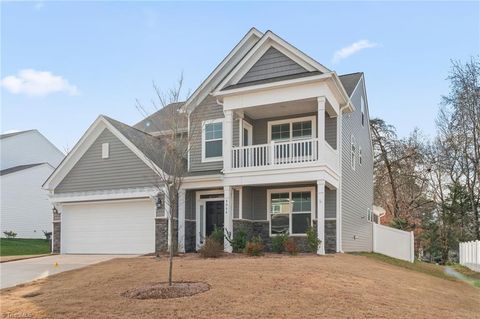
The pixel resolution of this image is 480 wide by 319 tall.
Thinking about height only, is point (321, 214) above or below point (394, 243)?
above

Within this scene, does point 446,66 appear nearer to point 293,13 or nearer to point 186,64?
point 293,13

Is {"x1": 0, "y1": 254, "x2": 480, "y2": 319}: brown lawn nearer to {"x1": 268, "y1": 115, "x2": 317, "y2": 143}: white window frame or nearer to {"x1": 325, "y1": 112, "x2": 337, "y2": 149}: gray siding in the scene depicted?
{"x1": 325, "y1": 112, "x2": 337, "y2": 149}: gray siding

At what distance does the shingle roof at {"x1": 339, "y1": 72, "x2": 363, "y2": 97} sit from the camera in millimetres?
20469

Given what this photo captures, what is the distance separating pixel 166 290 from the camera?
9.58 m

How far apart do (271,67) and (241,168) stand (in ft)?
13.1

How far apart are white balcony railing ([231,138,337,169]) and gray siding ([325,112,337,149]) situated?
1.51 ft

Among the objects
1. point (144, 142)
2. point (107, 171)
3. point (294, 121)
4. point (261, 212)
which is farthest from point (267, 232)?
point (107, 171)

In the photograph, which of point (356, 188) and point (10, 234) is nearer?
point (356, 188)

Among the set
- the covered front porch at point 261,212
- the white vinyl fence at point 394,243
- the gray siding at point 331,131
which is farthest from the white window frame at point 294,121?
the white vinyl fence at point 394,243

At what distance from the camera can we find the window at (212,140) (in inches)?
748

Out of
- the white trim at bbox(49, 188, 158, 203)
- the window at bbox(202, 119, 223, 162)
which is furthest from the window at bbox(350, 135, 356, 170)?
the white trim at bbox(49, 188, 158, 203)

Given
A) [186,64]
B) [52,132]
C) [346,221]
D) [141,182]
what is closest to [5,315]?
[186,64]

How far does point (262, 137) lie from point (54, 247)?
1020 centimetres

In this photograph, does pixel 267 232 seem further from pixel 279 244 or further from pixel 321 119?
pixel 321 119
